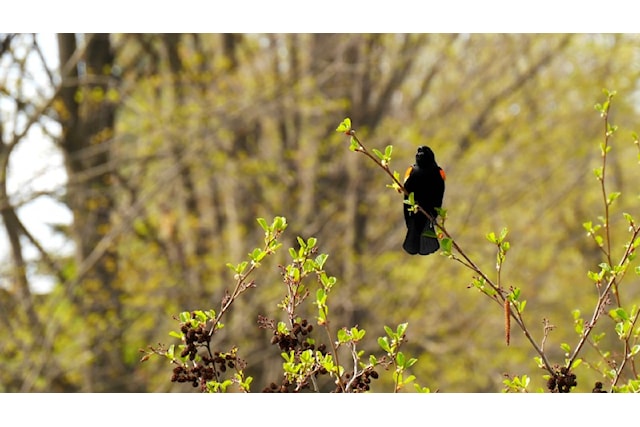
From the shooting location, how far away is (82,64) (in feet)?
23.0

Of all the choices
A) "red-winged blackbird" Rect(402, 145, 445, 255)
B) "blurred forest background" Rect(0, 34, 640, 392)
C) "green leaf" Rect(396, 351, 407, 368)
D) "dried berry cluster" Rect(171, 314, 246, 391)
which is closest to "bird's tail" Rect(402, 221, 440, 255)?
"red-winged blackbird" Rect(402, 145, 445, 255)

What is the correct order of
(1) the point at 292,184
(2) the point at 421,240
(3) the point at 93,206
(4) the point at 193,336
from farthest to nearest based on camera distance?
(1) the point at 292,184, (3) the point at 93,206, (4) the point at 193,336, (2) the point at 421,240

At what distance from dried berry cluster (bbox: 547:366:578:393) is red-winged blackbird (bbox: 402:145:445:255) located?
0.45 metres

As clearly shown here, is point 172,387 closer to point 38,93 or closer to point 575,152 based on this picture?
point 38,93

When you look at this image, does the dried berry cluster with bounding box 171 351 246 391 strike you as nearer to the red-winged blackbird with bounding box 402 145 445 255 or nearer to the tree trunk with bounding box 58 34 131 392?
the red-winged blackbird with bounding box 402 145 445 255

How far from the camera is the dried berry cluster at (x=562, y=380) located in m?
1.54

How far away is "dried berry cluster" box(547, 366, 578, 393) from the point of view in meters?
1.54

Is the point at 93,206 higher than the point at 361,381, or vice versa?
the point at 93,206

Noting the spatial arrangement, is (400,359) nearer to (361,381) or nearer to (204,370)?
(361,381)

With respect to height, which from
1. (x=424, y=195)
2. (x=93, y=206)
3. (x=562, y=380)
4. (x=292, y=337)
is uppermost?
(x=424, y=195)

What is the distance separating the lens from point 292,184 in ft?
24.7

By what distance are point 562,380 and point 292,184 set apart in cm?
607

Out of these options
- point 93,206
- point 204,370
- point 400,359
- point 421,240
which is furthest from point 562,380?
point 93,206

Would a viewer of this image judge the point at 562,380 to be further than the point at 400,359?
Yes
